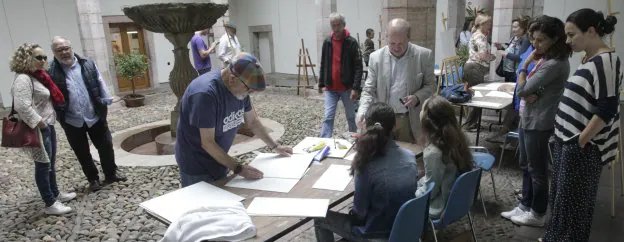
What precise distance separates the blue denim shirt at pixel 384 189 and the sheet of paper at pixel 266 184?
380 mm

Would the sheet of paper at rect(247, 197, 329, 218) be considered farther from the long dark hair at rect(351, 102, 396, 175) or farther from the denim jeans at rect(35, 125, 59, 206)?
the denim jeans at rect(35, 125, 59, 206)

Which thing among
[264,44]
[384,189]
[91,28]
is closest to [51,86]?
[384,189]

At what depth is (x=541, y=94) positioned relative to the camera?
3.01 metres

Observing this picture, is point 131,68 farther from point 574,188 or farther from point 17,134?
point 574,188

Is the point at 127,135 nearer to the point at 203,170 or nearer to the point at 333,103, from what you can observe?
the point at 333,103

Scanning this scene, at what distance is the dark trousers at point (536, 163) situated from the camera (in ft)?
9.94

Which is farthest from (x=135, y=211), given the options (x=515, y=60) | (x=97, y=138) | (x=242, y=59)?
(x=515, y=60)

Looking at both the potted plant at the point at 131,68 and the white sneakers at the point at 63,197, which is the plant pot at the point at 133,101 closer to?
the potted plant at the point at 131,68

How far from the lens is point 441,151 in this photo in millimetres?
2416

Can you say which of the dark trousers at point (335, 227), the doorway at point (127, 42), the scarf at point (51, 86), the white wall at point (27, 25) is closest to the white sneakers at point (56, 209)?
the scarf at point (51, 86)

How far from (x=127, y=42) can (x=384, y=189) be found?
1149 cm

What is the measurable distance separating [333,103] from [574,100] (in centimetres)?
276

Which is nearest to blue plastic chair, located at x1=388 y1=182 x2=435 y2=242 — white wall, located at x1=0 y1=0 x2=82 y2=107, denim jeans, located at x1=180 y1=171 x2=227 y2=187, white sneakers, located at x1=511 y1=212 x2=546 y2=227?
denim jeans, located at x1=180 y1=171 x2=227 y2=187

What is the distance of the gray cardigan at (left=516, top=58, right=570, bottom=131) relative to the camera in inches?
115
